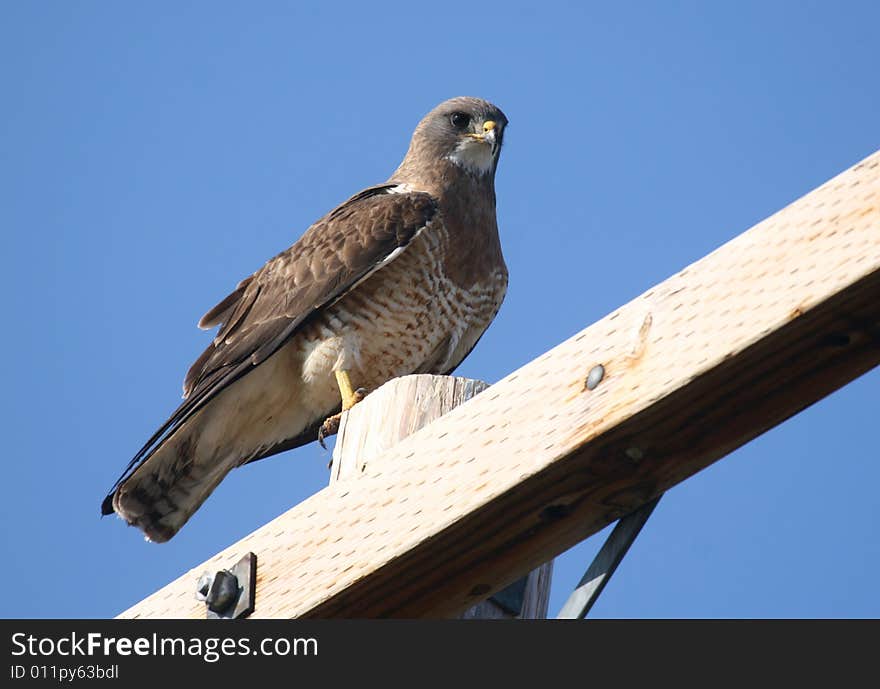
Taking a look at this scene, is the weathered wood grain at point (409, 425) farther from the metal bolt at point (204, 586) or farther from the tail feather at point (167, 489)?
the tail feather at point (167, 489)

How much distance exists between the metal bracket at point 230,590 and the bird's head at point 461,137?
424 centimetres

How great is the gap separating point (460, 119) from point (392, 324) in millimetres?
1765

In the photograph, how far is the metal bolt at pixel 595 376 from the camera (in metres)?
2.03

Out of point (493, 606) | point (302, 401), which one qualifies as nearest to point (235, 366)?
point (302, 401)

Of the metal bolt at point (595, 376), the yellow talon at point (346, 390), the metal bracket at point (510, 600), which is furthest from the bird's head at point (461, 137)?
the metal bolt at point (595, 376)

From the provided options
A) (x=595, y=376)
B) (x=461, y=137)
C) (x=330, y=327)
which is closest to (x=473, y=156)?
(x=461, y=137)

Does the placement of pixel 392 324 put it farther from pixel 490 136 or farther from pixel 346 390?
pixel 490 136

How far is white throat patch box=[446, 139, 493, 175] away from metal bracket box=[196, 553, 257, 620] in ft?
14.0

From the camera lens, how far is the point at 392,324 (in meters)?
5.52

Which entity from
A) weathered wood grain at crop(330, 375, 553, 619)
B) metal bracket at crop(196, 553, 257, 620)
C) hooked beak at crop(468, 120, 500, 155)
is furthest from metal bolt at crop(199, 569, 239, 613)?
hooked beak at crop(468, 120, 500, 155)

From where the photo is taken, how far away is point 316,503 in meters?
2.40

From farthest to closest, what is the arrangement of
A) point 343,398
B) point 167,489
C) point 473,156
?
1. point 473,156
2. point 343,398
3. point 167,489

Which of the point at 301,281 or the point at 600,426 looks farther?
the point at 301,281

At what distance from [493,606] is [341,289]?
9.39 ft
